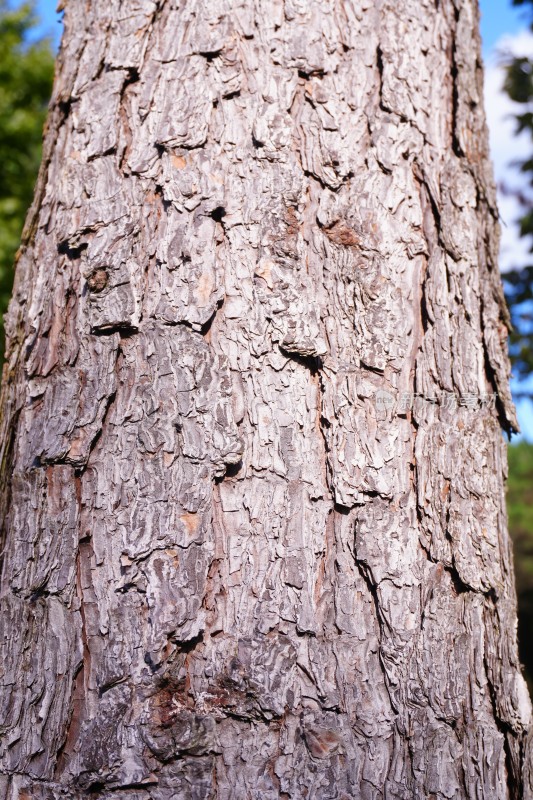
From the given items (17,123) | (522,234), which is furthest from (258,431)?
(17,123)

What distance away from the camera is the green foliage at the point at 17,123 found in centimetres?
720

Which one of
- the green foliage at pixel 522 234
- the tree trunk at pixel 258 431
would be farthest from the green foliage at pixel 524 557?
the tree trunk at pixel 258 431

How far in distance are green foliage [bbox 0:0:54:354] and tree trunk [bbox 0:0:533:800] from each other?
5292 mm

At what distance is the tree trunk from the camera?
126 centimetres

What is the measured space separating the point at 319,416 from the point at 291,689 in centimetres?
51

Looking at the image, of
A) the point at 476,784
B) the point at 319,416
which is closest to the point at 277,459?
the point at 319,416

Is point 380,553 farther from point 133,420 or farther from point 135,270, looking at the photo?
point 135,270

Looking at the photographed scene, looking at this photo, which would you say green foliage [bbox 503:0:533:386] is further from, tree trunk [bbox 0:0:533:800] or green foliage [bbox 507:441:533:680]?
green foliage [bbox 507:441:533:680]

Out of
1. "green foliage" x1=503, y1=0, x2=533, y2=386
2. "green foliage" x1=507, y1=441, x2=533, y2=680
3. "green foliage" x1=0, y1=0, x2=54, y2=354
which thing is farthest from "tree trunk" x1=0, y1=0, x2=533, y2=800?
"green foliage" x1=507, y1=441, x2=533, y2=680

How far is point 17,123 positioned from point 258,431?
7942 millimetres

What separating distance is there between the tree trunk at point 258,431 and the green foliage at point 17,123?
17.4ft

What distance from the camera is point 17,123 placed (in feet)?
26.3

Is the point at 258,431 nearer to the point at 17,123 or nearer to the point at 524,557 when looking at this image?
the point at 17,123

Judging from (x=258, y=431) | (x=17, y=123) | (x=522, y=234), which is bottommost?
(x=258, y=431)
